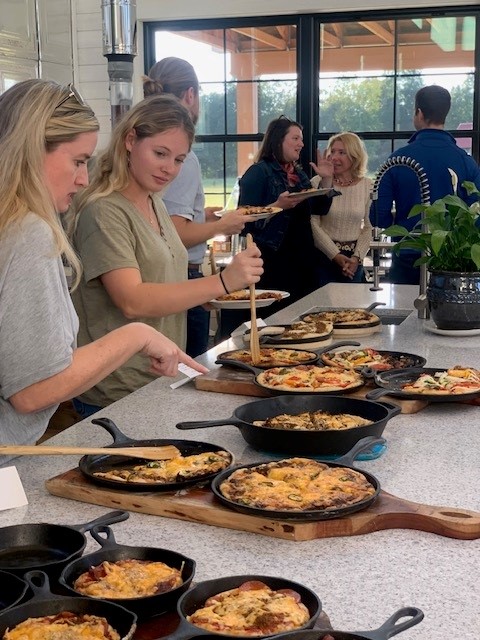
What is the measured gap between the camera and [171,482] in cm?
141

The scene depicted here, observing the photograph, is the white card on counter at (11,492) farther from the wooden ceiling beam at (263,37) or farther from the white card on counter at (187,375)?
the wooden ceiling beam at (263,37)

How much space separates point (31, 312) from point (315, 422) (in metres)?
0.57

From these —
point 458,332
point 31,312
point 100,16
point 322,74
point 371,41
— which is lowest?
point 458,332

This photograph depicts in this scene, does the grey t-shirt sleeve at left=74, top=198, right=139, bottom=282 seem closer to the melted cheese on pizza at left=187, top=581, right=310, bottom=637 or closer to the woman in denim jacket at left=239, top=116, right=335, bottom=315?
the melted cheese on pizza at left=187, top=581, right=310, bottom=637

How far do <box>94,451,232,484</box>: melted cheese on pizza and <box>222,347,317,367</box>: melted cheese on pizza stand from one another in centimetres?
82

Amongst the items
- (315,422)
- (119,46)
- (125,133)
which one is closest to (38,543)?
(315,422)

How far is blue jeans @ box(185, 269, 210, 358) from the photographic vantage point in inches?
142

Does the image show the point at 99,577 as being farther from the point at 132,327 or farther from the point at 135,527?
the point at 132,327

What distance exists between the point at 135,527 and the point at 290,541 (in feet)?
0.77

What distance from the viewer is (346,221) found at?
5590mm

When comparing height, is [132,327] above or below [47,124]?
below

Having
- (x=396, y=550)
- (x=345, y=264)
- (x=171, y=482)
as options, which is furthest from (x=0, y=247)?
(x=345, y=264)

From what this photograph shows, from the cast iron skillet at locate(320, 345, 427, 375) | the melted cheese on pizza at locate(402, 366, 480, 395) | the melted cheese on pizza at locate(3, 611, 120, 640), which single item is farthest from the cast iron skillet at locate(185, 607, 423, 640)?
the cast iron skillet at locate(320, 345, 427, 375)

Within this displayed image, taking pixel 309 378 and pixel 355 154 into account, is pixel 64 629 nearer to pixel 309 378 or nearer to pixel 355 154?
pixel 309 378
